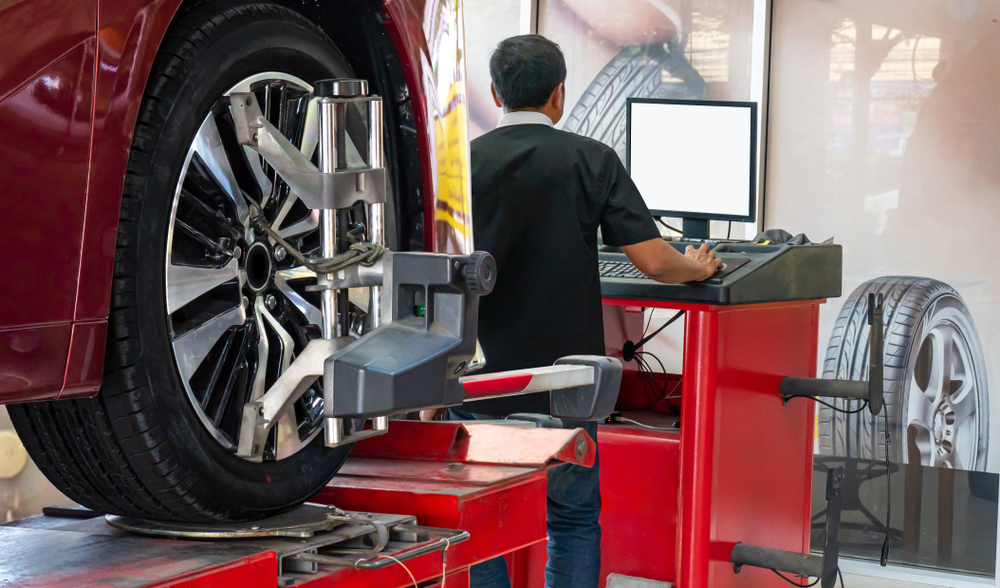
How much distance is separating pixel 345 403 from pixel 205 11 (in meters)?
0.50

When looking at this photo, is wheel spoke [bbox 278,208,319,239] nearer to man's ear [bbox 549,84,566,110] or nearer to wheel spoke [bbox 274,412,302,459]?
wheel spoke [bbox 274,412,302,459]

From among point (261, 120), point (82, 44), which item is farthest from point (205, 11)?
point (82, 44)

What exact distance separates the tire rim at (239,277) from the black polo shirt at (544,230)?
3.71ft

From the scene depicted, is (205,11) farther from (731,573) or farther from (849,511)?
(849,511)

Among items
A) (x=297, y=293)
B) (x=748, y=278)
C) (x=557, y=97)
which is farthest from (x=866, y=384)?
(x=297, y=293)

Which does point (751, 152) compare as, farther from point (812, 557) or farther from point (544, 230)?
point (812, 557)

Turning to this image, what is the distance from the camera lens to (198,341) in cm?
119

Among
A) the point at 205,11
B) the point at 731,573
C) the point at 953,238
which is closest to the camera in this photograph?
the point at 205,11

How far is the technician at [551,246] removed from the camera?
8.16ft

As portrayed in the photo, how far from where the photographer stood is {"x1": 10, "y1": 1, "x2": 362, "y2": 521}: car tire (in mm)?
1080

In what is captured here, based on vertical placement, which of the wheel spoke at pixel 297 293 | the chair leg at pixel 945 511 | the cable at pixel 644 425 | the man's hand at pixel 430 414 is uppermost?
the wheel spoke at pixel 297 293

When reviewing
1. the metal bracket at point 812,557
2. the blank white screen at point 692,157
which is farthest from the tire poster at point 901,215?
the metal bracket at point 812,557

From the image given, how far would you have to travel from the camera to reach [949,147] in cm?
403

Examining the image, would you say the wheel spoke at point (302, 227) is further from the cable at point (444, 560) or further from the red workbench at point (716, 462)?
the red workbench at point (716, 462)
